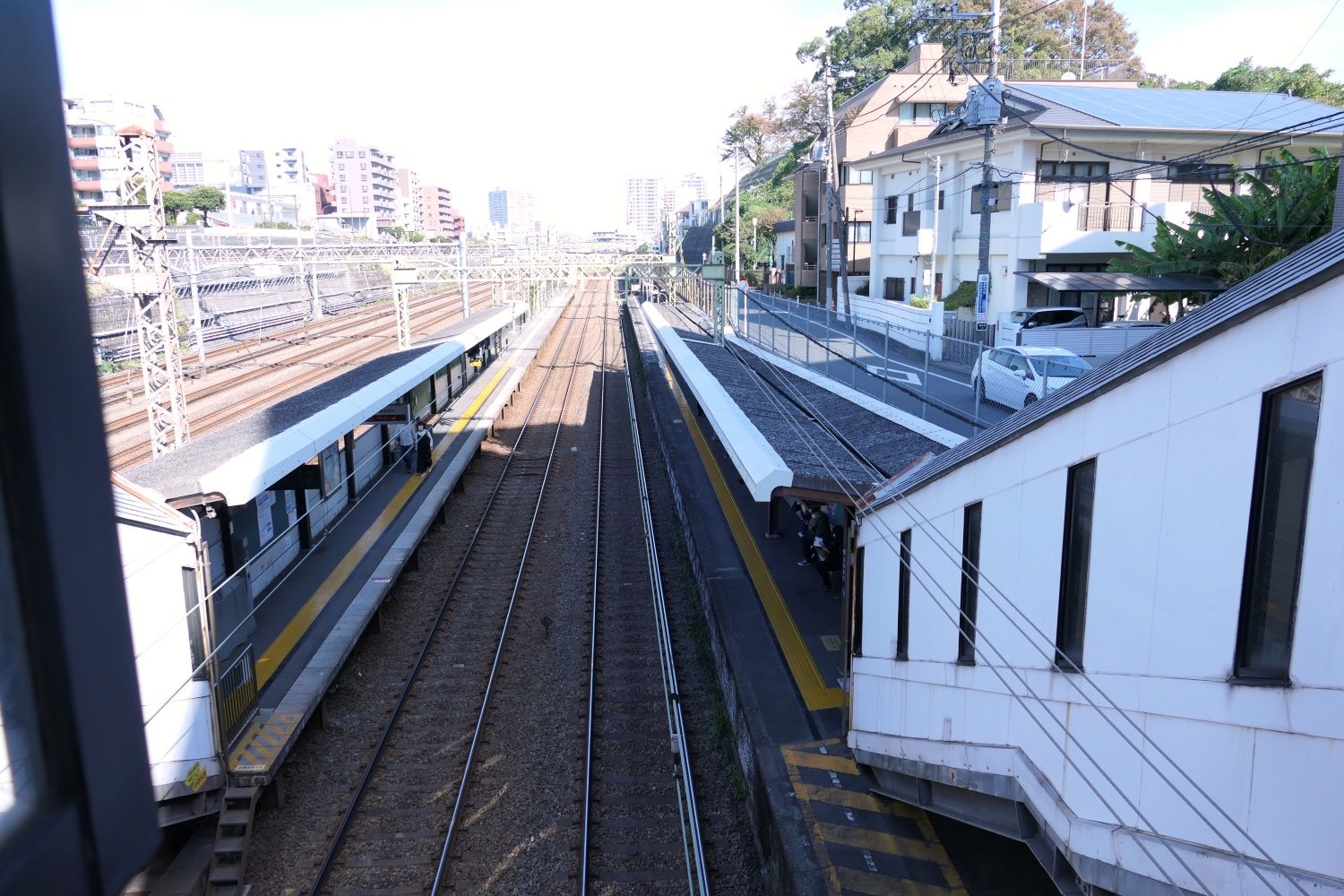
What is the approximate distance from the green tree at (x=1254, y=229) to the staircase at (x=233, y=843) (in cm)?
1697

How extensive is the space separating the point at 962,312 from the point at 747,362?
26.8ft

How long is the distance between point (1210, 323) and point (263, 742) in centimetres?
813

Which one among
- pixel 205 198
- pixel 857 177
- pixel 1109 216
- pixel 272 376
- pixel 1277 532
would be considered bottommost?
pixel 272 376

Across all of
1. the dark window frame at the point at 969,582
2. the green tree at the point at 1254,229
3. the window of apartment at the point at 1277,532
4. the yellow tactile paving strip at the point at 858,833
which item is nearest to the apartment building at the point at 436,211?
the green tree at the point at 1254,229

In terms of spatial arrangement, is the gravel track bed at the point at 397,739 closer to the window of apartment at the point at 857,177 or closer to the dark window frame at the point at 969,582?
the dark window frame at the point at 969,582

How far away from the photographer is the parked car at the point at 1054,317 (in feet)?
73.5

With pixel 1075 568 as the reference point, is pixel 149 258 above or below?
above

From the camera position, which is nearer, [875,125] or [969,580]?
[969,580]

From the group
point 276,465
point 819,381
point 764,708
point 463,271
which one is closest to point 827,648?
point 764,708

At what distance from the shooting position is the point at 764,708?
8539 mm

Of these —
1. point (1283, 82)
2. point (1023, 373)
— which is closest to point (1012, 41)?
point (1283, 82)

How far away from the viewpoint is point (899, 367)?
57.3 ft

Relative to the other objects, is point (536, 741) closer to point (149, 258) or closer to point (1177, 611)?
point (1177, 611)

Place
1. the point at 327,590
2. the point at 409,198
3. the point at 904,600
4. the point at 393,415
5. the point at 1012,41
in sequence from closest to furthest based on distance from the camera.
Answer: the point at 904,600
the point at 327,590
the point at 393,415
the point at 1012,41
the point at 409,198
